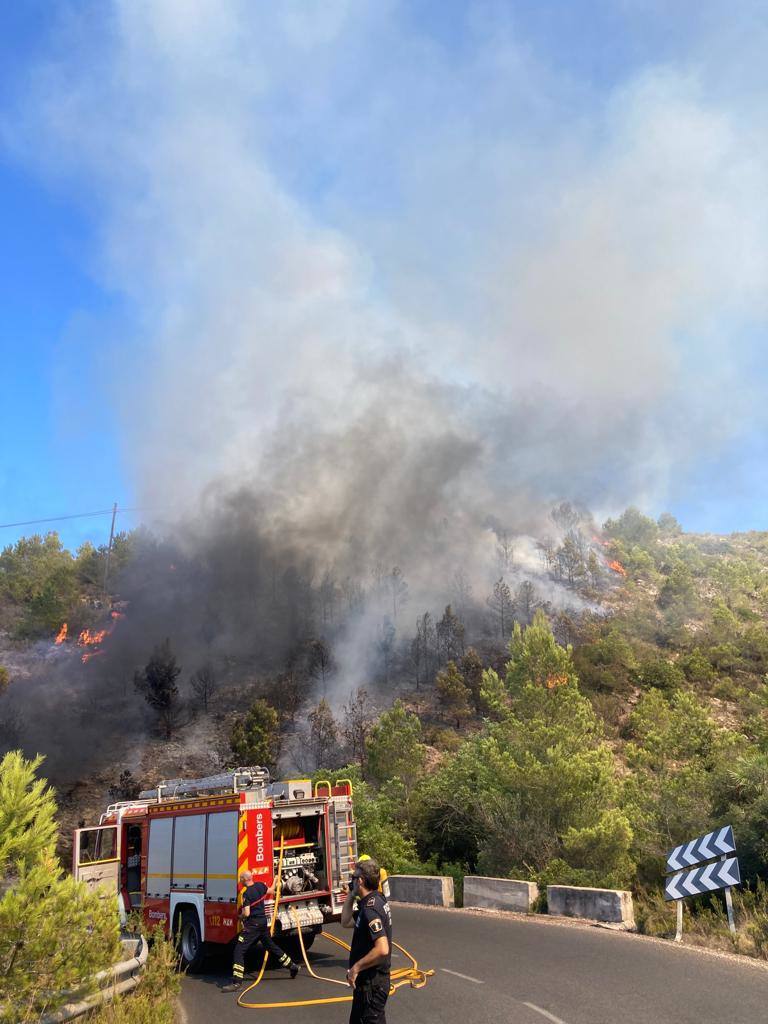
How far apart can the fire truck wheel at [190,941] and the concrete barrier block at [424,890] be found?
6816 mm

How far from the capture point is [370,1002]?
17.6ft

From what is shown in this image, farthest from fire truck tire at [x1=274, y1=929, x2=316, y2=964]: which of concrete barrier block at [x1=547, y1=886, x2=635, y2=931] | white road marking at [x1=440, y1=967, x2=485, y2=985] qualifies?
concrete barrier block at [x1=547, y1=886, x2=635, y2=931]

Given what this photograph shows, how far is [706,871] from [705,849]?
1.13ft

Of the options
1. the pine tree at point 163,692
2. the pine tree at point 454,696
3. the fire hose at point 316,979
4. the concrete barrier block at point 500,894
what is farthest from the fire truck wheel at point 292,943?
the pine tree at point 163,692

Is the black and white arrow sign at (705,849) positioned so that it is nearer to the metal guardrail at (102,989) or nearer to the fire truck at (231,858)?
the fire truck at (231,858)

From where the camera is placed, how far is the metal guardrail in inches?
217

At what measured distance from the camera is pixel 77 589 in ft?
346

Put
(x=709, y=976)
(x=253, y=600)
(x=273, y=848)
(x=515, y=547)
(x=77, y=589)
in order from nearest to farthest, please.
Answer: (x=709, y=976) → (x=273, y=848) → (x=77, y=589) → (x=253, y=600) → (x=515, y=547)

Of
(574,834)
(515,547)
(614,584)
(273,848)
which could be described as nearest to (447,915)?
(574,834)

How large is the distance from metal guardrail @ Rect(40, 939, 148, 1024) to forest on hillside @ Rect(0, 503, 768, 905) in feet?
38.3

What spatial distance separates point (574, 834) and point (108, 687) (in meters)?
75.2

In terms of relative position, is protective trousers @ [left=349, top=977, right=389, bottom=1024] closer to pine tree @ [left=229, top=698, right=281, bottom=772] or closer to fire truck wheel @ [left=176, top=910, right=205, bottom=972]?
fire truck wheel @ [left=176, top=910, right=205, bottom=972]

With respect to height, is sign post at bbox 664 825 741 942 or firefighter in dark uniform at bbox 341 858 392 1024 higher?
firefighter in dark uniform at bbox 341 858 392 1024

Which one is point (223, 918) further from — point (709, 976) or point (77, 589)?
→ point (77, 589)
